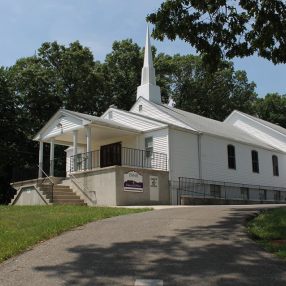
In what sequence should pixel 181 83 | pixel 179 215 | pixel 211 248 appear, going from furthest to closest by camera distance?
pixel 181 83, pixel 179 215, pixel 211 248

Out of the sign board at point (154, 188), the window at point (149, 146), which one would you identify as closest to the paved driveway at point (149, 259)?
the sign board at point (154, 188)

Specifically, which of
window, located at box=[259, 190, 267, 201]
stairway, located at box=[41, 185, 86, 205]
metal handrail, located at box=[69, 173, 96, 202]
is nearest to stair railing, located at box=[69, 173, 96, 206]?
metal handrail, located at box=[69, 173, 96, 202]

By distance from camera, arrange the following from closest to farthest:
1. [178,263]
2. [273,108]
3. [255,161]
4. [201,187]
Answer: [178,263] → [201,187] → [255,161] → [273,108]

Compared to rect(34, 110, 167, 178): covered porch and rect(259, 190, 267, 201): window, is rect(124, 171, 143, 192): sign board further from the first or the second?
rect(259, 190, 267, 201): window

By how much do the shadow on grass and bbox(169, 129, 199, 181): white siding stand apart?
16.3m

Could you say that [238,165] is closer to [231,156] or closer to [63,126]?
[231,156]

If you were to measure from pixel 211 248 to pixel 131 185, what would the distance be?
1409 cm

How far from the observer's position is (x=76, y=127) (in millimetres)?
26188

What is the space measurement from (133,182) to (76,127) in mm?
4998

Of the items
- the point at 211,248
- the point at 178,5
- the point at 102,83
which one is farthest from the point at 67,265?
the point at 102,83

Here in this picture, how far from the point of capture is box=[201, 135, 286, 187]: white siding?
1151 inches

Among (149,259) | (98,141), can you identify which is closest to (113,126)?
(98,141)

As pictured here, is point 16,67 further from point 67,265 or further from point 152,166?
point 67,265

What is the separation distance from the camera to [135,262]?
8289 millimetres
